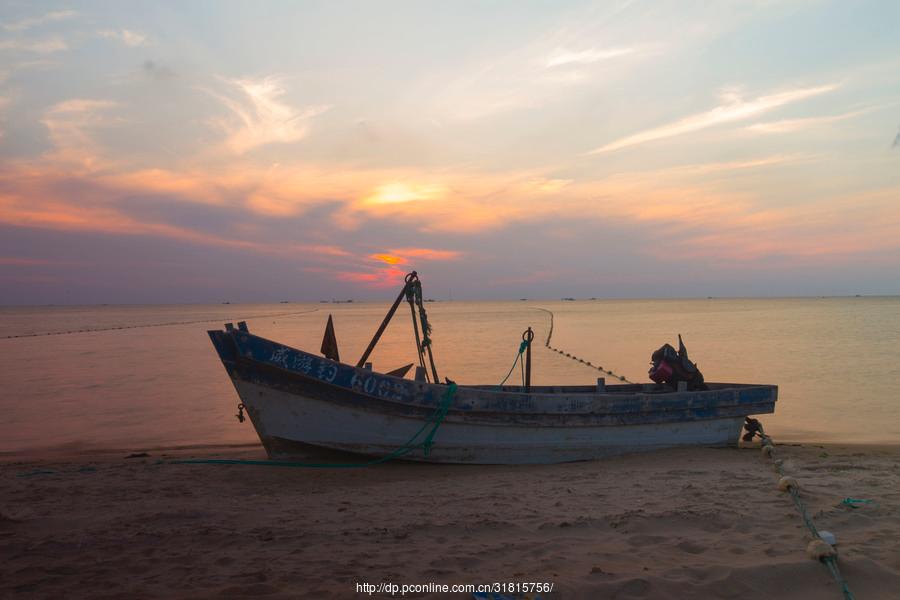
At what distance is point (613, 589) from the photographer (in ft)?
12.9

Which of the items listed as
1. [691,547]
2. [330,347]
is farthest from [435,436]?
[691,547]

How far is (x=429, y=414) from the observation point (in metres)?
8.12

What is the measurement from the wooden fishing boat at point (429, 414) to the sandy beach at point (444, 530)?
1.37 ft

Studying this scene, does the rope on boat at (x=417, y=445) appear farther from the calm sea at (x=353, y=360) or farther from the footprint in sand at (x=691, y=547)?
the footprint in sand at (x=691, y=547)

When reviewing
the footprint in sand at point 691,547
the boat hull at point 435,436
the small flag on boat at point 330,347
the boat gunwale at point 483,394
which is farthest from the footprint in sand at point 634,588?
the small flag on boat at point 330,347

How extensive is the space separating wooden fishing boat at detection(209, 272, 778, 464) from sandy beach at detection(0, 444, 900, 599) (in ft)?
1.37

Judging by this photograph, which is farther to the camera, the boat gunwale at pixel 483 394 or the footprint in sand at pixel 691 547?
the boat gunwale at pixel 483 394

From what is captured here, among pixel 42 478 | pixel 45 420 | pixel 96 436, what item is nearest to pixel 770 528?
pixel 42 478

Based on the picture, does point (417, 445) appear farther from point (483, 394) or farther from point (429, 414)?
point (483, 394)

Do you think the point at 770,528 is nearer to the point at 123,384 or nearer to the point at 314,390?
the point at 314,390

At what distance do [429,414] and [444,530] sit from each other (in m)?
2.91

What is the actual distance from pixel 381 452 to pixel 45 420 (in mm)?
8993

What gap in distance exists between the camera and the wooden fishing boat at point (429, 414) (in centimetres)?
768

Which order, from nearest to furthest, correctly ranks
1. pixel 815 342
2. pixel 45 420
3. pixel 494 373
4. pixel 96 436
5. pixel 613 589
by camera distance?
1. pixel 613 589
2. pixel 96 436
3. pixel 45 420
4. pixel 494 373
5. pixel 815 342
